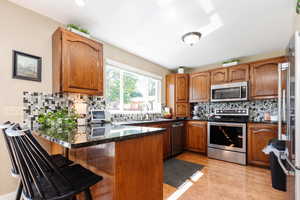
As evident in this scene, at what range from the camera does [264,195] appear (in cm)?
186

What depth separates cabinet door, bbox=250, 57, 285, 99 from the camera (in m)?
2.82

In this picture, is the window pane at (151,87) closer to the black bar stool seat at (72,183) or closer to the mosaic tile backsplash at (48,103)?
the mosaic tile backsplash at (48,103)

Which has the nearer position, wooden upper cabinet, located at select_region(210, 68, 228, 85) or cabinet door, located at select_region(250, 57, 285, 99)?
cabinet door, located at select_region(250, 57, 285, 99)

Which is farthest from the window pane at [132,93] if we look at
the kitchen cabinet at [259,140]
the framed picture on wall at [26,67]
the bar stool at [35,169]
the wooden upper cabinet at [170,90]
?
the kitchen cabinet at [259,140]

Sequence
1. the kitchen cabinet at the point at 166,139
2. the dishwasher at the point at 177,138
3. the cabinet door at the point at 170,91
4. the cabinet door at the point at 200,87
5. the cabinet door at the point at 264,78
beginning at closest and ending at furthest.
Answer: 1. the cabinet door at the point at 264,78
2. the kitchen cabinet at the point at 166,139
3. the dishwasher at the point at 177,138
4. the cabinet door at the point at 200,87
5. the cabinet door at the point at 170,91

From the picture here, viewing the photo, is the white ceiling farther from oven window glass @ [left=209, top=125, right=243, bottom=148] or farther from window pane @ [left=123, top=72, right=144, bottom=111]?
oven window glass @ [left=209, top=125, right=243, bottom=148]

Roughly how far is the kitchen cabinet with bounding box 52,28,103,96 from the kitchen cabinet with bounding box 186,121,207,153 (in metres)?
2.49

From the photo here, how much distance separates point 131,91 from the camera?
11.2 feet

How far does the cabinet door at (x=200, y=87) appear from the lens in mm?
3680

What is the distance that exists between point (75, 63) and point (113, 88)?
101 centimetres

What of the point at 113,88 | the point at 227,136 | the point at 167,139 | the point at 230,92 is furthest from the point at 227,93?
the point at 113,88

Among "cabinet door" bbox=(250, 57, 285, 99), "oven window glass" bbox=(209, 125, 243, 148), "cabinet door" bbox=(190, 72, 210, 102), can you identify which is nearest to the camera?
"cabinet door" bbox=(250, 57, 285, 99)

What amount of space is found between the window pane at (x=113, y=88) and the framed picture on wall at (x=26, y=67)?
113cm

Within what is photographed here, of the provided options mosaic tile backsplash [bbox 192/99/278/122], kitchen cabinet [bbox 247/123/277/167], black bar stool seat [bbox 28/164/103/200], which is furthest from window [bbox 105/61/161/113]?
kitchen cabinet [bbox 247/123/277/167]
